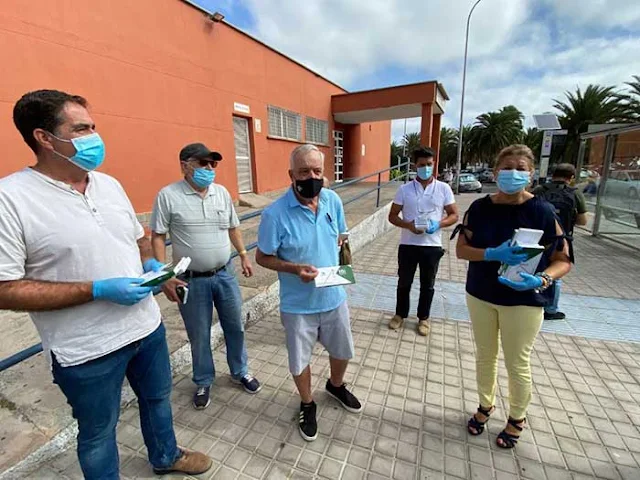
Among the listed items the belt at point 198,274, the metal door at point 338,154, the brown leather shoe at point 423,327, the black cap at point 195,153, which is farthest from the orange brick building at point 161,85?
the brown leather shoe at point 423,327

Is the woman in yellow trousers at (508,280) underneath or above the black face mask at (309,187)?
underneath

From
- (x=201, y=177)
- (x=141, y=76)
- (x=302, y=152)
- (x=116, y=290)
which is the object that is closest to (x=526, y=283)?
(x=302, y=152)

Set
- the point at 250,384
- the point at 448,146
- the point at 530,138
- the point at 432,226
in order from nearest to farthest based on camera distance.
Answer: the point at 250,384 < the point at 432,226 < the point at 530,138 < the point at 448,146

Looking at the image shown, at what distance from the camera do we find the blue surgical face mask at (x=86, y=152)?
1.27m

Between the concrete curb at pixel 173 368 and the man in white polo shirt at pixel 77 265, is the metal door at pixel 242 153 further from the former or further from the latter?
the man in white polo shirt at pixel 77 265

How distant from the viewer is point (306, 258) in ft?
6.15

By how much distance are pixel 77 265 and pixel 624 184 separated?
928 centimetres

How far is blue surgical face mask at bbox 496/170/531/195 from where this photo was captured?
1.74 m

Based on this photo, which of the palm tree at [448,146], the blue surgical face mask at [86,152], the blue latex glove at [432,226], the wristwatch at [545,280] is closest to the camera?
the blue surgical face mask at [86,152]

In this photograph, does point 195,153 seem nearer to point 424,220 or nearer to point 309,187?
point 309,187

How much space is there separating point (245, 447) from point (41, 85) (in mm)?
5923

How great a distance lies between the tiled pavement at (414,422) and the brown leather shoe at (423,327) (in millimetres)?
169

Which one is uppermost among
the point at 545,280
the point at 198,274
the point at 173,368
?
the point at 545,280

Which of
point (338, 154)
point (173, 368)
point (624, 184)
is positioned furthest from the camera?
point (338, 154)
